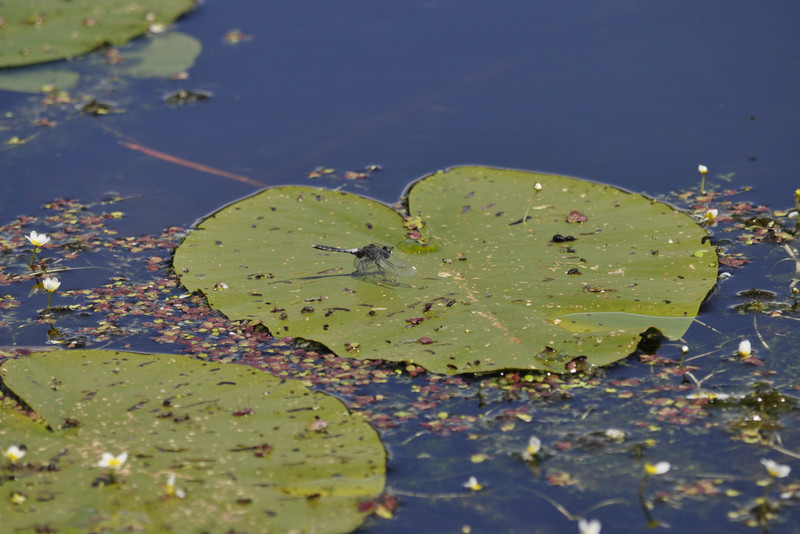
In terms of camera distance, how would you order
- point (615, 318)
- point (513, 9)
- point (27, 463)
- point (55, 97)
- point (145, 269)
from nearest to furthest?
1. point (27, 463)
2. point (615, 318)
3. point (145, 269)
4. point (55, 97)
5. point (513, 9)

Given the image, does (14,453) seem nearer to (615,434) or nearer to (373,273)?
(373,273)

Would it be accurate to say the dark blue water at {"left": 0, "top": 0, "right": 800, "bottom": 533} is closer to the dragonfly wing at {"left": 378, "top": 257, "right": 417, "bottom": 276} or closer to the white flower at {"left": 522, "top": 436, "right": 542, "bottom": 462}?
the dragonfly wing at {"left": 378, "top": 257, "right": 417, "bottom": 276}

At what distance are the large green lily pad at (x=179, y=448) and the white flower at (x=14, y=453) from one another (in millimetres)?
85

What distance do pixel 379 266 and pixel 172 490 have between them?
82.3 inches

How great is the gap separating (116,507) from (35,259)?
3103 mm

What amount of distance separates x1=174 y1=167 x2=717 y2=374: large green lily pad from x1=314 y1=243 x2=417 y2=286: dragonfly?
2.6 inches

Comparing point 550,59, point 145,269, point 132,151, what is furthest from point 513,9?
point 145,269

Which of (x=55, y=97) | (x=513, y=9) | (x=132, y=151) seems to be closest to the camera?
(x=132, y=151)

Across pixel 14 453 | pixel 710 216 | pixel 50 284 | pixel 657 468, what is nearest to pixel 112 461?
pixel 14 453

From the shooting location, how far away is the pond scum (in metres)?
3.78

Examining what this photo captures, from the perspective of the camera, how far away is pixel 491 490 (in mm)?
3891

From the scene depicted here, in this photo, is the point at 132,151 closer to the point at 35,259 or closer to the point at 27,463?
the point at 35,259

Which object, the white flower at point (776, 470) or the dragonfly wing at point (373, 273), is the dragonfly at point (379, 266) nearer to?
the dragonfly wing at point (373, 273)

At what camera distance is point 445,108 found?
7.90m
